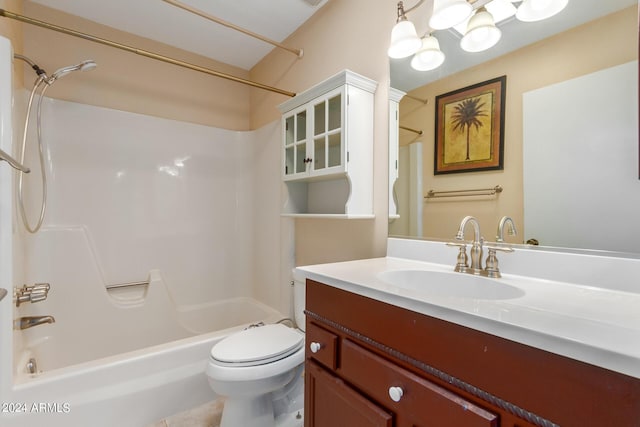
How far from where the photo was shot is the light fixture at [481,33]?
3.48ft

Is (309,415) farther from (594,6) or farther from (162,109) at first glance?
(162,109)

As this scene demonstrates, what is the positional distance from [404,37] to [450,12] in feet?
0.70

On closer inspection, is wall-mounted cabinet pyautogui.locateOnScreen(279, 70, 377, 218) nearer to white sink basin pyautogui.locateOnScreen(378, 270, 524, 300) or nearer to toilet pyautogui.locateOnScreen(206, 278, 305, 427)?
white sink basin pyautogui.locateOnScreen(378, 270, 524, 300)

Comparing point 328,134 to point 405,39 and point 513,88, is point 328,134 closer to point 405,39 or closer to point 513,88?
point 405,39

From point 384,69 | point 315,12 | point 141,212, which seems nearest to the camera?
point 384,69

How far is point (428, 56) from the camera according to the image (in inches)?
50.2

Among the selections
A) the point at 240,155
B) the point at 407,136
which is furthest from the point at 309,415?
the point at 240,155

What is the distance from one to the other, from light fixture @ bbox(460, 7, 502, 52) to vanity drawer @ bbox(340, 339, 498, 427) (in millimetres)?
1188

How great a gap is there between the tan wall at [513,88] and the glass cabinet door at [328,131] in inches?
12.4

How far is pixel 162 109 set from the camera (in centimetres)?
224

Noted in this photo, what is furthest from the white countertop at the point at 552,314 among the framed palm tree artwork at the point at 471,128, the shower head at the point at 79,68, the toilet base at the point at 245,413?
the shower head at the point at 79,68

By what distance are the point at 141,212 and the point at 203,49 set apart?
1400mm

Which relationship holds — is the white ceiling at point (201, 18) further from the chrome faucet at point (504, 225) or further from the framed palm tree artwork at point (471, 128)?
the chrome faucet at point (504, 225)

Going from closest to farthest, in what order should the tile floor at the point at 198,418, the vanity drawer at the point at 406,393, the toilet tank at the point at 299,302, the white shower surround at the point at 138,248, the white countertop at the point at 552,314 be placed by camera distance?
the white countertop at the point at 552,314 < the vanity drawer at the point at 406,393 < the white shower surround at the point at 138,248 < the tile floor at the point at 198,418 < the toilet tank at the point at 299,302
